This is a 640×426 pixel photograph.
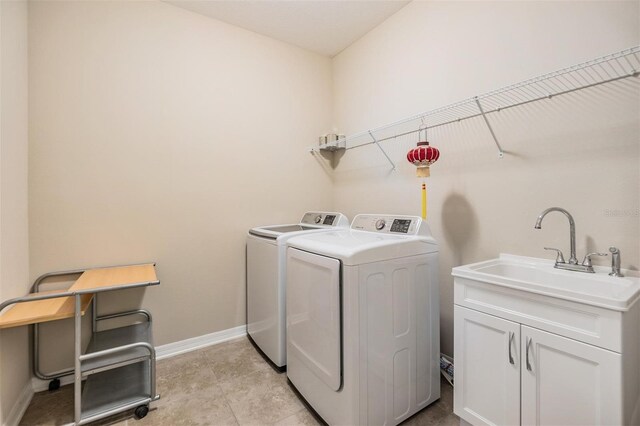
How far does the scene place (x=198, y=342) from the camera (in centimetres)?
235

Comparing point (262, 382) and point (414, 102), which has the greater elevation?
point (414, 102)

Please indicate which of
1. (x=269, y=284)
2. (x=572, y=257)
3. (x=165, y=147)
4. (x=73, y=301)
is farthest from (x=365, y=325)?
(x=165, y=147)

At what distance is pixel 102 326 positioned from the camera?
199cm

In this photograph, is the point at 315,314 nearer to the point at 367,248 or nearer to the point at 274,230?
the point at 367,248

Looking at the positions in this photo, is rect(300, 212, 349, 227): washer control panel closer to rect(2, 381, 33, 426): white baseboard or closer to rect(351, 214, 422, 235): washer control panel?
rect(351, 214, 422, 235): washer control panel

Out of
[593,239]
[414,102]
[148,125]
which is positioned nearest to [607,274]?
[593,239]

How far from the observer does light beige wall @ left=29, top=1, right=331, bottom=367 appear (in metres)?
1.85

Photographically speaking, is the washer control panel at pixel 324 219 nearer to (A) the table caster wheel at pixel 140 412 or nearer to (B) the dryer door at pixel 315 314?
(B) the dryer door at pixel 315 314

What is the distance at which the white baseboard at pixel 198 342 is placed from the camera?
2208 mm

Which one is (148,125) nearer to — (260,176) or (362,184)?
(260,176)

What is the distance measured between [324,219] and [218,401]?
5.06ft

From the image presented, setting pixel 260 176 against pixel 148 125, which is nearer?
pixel 148 125

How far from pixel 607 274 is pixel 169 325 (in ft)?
9.08

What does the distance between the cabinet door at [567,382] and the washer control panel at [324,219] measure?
1480 millimetres
